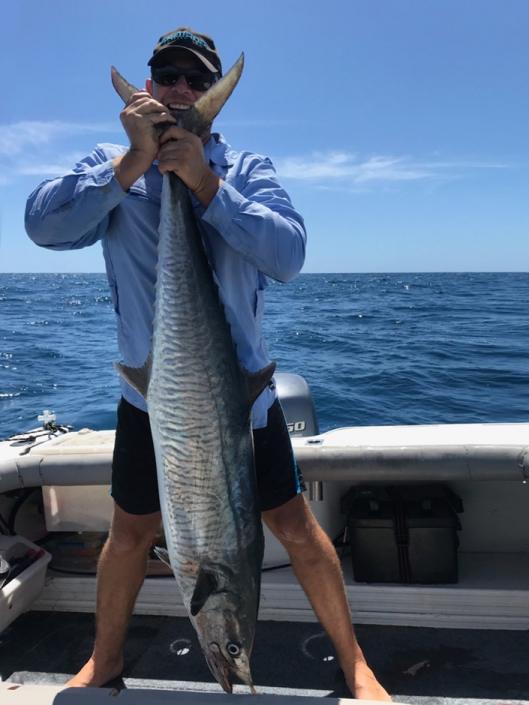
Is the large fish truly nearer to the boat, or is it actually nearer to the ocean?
the boat

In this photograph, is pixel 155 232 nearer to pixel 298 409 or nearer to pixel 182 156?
pixel 182 156

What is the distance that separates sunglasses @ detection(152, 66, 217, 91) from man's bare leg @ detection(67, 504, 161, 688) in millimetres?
1392

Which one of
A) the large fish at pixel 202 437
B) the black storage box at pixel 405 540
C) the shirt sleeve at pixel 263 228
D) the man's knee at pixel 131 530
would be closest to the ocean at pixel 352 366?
the black storage box at pixel 405 540

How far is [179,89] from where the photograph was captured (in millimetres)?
1760

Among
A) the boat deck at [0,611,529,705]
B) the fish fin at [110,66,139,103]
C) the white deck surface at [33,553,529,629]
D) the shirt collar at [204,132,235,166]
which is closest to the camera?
the fish fin at [110,66,139,103]

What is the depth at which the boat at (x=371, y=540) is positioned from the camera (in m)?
2.63

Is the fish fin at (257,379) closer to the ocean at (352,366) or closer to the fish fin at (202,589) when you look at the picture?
the fish fin at (202,589)

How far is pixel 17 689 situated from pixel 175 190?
1.43 metres

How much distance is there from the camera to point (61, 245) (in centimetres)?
186

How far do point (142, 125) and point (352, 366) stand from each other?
12.1 m

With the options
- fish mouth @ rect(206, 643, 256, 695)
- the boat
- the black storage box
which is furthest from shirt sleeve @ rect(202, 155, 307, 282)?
the black storage box

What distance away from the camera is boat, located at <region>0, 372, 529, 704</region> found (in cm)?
263

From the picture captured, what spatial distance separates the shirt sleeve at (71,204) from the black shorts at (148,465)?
624 mm

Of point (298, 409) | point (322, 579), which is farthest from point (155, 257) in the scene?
point (298, 409)
